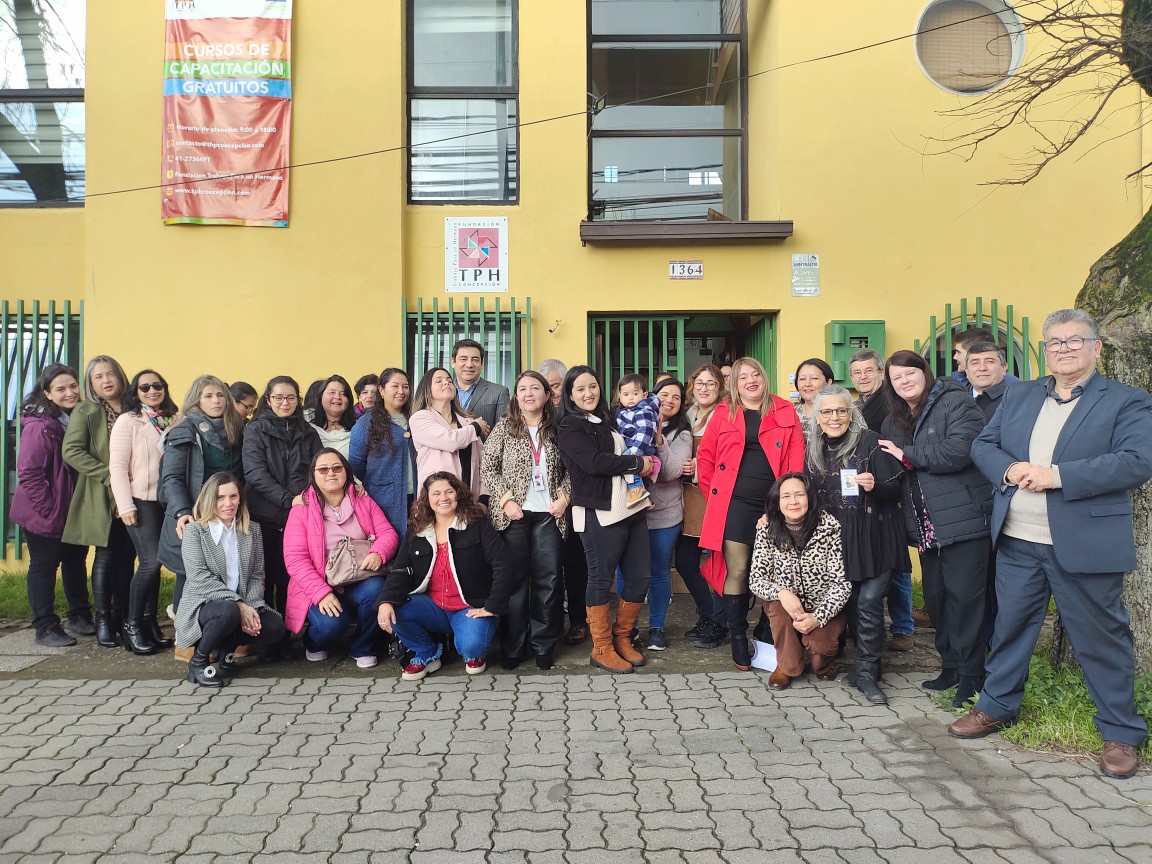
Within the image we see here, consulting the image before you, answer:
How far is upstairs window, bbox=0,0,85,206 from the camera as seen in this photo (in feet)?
26.6

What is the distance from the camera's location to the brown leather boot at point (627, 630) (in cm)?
518

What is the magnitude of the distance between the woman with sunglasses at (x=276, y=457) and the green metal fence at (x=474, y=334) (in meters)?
2.13

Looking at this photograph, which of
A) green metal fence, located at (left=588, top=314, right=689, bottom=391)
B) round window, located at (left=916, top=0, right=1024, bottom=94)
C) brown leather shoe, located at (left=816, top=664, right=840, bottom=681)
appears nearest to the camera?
brown leather shoe, located at (left=816, top=664, right=840, bottom=681)

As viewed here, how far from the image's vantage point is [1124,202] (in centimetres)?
768

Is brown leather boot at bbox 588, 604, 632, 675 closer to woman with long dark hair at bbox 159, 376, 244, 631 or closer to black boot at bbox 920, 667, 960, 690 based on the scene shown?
black boot at bbox 920, 667, 960, 690

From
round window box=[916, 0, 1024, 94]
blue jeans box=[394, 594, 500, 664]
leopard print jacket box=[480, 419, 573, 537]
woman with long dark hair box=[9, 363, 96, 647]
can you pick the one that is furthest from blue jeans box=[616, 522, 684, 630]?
round window box=[916, 0, 1024, 94]

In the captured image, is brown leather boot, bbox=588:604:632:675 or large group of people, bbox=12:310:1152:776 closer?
large group of people, bbox=12:310:1152:776

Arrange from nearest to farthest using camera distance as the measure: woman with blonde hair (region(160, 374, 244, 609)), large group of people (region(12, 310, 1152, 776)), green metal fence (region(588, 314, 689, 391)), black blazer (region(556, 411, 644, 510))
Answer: large group of people (region(12, 310, 1152, 776))
black blazer (region(556, 411, 644, 510))
woman with blonde hair (region(160, 374, 244, 609))
green metal fence (region(588, 314, 689, 391))

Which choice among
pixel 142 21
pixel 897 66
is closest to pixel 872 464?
pixel 897 66

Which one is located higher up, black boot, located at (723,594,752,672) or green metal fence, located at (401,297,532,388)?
green metal fence, located at (401,297,532,388)

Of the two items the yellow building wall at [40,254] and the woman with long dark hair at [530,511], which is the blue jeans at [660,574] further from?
the yellow building wall at [40,254]

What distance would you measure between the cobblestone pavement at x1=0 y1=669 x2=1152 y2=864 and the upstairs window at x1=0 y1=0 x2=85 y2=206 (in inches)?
208

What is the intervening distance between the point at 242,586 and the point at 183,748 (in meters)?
1.29

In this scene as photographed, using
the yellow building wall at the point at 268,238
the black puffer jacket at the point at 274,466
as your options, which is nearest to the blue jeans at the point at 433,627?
the black puffer jacket at the point at 274,466
